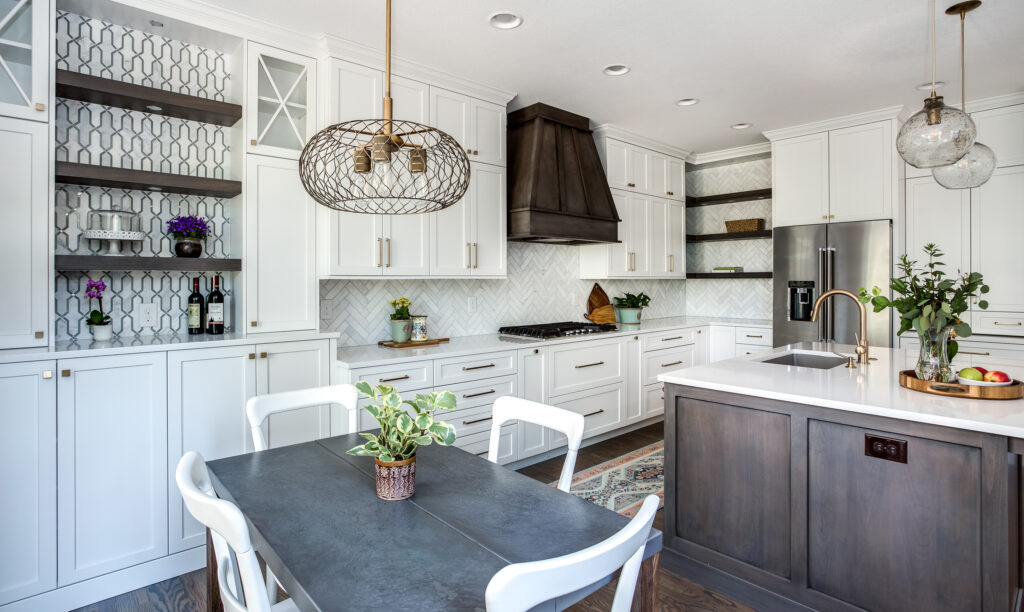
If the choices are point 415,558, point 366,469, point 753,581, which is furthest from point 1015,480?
point 366,469

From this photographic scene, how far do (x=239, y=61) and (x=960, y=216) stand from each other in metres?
4.81

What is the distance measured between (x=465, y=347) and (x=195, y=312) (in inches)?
59.4

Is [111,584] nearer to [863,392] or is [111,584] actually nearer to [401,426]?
[401,426]

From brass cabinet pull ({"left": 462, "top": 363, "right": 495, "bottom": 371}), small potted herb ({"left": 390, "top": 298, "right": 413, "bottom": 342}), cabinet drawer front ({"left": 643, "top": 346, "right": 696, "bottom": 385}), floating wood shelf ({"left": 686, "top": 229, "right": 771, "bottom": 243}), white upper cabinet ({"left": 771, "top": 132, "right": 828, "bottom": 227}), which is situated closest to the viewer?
brass cabinet pull ({"left": 462, "top": 363, "right": 495, "bottom": 371})

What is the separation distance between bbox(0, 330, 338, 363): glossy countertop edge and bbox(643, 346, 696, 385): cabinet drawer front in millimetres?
2753

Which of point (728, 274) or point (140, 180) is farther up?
point (140, 180)

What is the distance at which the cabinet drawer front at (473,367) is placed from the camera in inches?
128

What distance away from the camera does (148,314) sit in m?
2.70

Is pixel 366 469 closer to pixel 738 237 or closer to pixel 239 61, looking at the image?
pixel 239 61

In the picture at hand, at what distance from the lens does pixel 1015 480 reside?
1763 mm

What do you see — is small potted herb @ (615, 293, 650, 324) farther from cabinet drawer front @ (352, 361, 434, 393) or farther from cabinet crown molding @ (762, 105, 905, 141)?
cabinet drawer front @ (352, 361, 434, 393)

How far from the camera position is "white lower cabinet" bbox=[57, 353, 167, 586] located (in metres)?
2.19

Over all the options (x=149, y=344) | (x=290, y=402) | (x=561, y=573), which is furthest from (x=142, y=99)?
(x=561, y=573)

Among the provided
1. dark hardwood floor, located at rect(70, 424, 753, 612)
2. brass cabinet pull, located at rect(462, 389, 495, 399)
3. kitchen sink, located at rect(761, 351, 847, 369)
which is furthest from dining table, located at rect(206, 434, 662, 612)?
kitchen sink, located at rect(761, 351, 847, 369)
